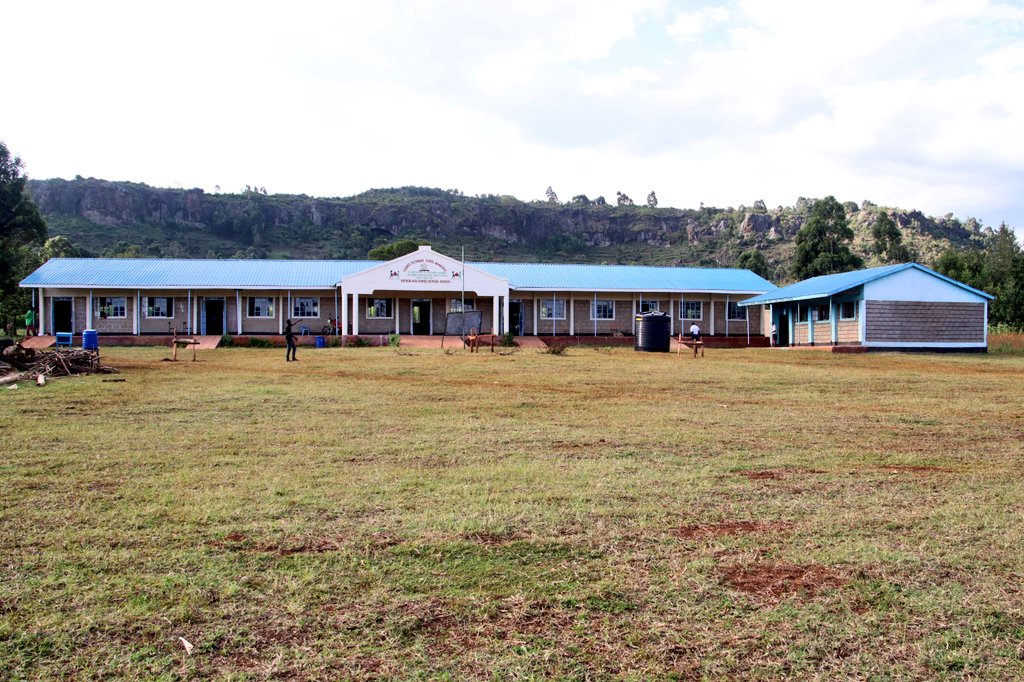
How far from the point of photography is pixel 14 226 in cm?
4581

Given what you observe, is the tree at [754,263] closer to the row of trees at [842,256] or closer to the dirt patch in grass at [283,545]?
the row of trees at [842,256]

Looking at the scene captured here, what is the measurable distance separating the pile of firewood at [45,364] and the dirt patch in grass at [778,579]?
14.6 meters

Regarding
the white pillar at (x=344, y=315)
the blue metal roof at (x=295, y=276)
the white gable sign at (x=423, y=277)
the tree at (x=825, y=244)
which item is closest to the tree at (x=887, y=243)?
the tree at (x=825, y=244)

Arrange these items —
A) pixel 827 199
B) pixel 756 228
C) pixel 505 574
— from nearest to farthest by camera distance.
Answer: pixel 505 574
pixel 827 199
pixel 756 228

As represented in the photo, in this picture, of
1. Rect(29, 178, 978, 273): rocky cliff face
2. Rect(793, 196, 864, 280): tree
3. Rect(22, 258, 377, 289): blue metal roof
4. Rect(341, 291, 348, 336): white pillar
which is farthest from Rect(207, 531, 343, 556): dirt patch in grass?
Rect(29, 178, 978, 273): rocky cliff face

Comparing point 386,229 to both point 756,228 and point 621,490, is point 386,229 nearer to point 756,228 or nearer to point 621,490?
point 756,228

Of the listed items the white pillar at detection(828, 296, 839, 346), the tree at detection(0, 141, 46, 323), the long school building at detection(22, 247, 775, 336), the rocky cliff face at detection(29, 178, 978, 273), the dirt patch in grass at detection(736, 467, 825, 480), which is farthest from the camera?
the rocky cliff face at detection(29, 178, 978, 273)

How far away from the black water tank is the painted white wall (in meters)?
8.02

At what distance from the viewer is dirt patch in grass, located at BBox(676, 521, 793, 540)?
5086 millimetres

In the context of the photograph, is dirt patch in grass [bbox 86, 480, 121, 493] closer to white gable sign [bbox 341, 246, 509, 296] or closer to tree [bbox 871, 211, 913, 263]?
white gable sign [bbox 341, 246, 509, 296]

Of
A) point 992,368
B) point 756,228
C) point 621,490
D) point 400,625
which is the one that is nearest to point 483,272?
point 992,368

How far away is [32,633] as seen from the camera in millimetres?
3578

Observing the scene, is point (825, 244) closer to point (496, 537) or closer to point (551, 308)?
point (551, 308)

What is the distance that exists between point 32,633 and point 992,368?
23.7 m
